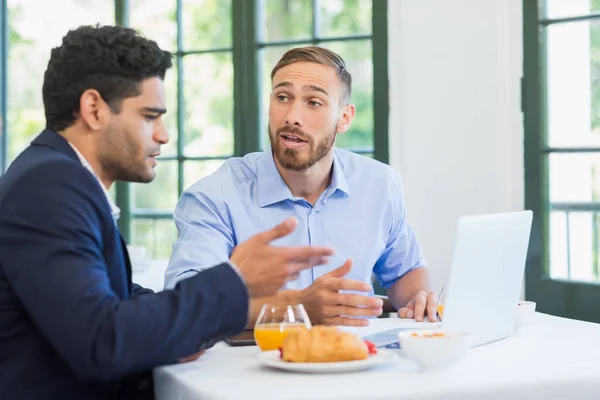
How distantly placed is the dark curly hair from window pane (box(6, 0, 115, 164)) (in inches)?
133

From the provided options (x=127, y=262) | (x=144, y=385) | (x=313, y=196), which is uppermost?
(x=313, y=196)

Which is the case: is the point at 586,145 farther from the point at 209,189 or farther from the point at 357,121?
the point at 209,189

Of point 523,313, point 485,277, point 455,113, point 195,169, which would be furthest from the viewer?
point 195,169

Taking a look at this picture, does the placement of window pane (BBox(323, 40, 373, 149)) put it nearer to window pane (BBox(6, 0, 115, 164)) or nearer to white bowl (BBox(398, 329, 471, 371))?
window pane (BBox(6, 0, 115, 164))

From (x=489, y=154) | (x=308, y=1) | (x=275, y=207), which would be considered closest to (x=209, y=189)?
(x=275, y=207)

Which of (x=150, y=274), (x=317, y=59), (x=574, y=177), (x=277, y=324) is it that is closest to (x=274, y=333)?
(x=277, y=324)

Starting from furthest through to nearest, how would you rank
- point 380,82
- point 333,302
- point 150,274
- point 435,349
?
point 380,82 → point 150,274 → point 333,302 → point 435,349

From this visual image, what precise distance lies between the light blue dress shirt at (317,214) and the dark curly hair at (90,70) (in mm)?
704

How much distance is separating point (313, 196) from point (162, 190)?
6.79ft

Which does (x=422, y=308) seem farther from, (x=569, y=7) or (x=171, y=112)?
(x=171, y=112)

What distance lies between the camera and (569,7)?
3.44m

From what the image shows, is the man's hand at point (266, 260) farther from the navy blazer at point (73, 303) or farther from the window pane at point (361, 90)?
the window pane at point (361, 90)

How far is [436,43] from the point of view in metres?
3.62

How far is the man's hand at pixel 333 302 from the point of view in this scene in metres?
1.82
